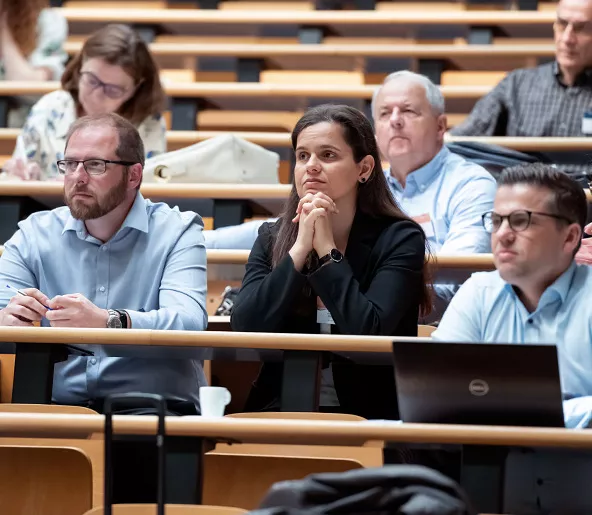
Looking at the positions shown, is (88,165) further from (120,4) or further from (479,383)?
(120,4)

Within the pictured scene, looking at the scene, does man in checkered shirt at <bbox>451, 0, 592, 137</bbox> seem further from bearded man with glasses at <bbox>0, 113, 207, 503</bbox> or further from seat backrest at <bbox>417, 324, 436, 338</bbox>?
bearded man with glasses at <bbox>0, 113, 207, 503</bbox>

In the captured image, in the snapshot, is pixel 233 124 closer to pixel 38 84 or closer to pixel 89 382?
pixel 38 84

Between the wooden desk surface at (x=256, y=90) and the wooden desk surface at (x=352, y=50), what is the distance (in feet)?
0.76

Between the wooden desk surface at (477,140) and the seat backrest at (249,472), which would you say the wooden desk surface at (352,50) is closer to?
the wooden desk surface at (477,140)

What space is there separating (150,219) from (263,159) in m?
0.66

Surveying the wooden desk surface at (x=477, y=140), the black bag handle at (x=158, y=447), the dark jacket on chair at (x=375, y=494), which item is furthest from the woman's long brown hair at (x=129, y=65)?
the dark jacket on chair at (x=375, y=494)

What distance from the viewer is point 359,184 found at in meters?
2.11

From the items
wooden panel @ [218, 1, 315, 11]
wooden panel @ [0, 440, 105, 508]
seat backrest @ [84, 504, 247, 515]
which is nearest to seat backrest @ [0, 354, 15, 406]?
wooden panel @ [0, 440, 105, 508]

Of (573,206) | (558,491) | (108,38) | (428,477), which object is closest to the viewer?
(428,477)

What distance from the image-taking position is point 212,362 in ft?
7.55

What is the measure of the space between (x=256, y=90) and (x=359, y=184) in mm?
1270

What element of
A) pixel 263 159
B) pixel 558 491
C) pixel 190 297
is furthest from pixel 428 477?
pixel 263 159

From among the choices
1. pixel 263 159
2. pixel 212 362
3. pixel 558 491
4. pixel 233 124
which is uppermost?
pixel 233 124

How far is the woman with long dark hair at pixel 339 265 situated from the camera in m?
1.90
